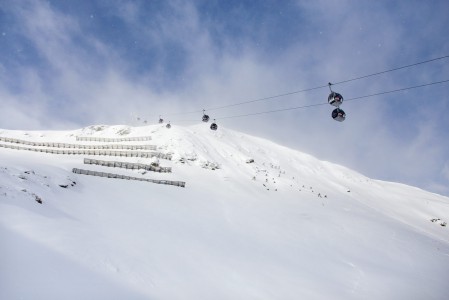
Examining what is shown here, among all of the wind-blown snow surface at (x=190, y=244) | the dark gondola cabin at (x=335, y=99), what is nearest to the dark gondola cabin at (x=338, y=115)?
the dark gondola cabin at (x=335, y=99)

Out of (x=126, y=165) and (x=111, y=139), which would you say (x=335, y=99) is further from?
(x=111, y=139)

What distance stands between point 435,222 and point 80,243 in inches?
1218

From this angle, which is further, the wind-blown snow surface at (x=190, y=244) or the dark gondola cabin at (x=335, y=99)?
the dark gondola cabin at (x=335, y=99)

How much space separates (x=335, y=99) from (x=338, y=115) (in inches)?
32.7

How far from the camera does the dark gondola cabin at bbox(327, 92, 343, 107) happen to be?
13172 millimetres

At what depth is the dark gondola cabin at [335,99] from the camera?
1317 cm

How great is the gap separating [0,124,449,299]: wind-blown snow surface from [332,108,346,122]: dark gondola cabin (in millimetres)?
5215

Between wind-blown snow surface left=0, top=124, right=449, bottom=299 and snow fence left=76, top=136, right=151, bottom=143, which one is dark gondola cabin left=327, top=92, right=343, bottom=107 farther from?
snow fence left=76, top=136, right=151, bottom=143

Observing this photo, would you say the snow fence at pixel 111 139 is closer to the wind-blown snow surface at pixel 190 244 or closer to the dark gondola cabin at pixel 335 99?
the wind-blown snow surface at pixel 190 244

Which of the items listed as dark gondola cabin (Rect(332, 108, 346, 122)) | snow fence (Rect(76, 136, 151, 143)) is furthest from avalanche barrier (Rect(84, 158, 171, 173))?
dark gondola cabin (Rect(332, 108, 346, 122))

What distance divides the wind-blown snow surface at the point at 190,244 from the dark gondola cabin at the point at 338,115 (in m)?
5.21

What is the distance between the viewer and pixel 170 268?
25.0ft

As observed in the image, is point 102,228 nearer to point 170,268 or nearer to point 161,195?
point 170,268

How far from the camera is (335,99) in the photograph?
13188mm
